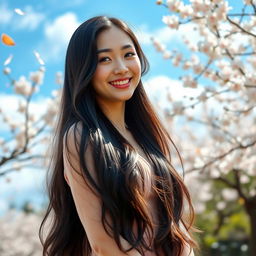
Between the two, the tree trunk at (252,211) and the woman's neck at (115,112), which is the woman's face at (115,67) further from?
the tree trunk at (252,211)

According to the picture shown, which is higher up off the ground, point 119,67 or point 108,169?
point 119,67

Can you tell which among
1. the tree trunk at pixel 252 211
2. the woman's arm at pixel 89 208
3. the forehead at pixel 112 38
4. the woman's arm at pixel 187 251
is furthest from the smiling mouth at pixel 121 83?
the tree trunk at pixel 252 211

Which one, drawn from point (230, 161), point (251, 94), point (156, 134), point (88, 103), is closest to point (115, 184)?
point (88, 103)

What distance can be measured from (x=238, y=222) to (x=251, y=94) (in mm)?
18691

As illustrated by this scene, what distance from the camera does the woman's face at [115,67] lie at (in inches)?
75.1

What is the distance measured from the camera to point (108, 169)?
172cm

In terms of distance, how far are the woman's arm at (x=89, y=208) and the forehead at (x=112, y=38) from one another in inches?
14.4

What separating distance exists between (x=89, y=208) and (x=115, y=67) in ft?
1.71

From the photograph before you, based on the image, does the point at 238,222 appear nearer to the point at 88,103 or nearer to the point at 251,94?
the point at 251,94

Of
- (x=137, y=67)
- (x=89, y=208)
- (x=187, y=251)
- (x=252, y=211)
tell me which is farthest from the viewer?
(x=252, y=211)

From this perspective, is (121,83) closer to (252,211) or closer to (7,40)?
(7,40)

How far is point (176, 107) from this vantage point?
4.67m

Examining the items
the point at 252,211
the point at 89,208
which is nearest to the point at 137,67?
the point at 89,208

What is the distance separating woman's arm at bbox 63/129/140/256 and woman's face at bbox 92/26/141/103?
258mm
